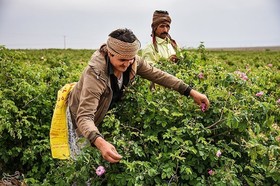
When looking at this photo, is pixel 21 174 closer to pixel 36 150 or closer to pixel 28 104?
pixel 36 150

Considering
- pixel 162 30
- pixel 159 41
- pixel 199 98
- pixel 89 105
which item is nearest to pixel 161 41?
pixel 159 41

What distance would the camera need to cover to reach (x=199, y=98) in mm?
2951

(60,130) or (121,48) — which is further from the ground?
(121,48)

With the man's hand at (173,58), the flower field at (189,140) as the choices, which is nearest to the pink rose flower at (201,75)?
the flower field at (189,140)

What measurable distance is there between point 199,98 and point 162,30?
178 centimetres

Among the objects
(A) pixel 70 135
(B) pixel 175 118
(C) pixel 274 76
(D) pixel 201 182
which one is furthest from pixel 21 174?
(C) pixel 274 76

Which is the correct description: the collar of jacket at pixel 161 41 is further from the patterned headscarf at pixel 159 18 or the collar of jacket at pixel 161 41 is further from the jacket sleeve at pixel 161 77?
the jacket sleeve at pixel 161 77

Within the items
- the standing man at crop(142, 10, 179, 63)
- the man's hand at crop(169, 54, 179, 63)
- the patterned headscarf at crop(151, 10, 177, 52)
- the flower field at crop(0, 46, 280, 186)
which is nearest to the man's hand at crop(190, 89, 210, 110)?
the flower field at crop(0, 46, 280, 186)

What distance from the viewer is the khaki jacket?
253cm

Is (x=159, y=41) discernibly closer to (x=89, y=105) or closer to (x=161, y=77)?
(x=161, y=77)

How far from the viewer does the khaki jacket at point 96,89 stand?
2.53 m

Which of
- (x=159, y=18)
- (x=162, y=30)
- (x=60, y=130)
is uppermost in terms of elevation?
(x=159, y=18)

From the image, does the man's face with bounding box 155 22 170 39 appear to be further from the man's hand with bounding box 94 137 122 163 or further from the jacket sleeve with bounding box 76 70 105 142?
the man's hand with bounding box 94 137 122 163

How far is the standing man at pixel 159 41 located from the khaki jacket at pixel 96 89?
4.41 ft
